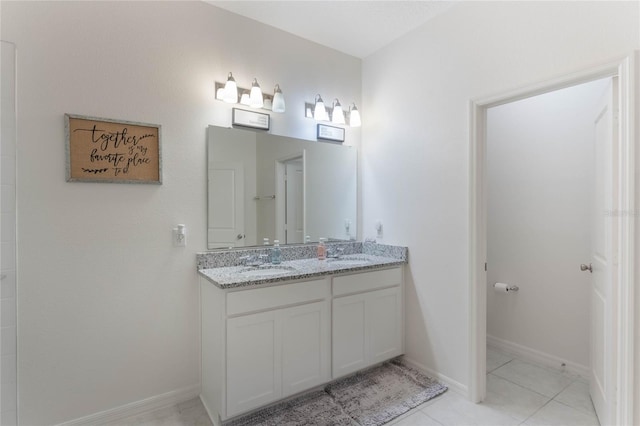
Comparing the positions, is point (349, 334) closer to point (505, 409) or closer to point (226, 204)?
point (505, 409)

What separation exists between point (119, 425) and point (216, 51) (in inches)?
97.3

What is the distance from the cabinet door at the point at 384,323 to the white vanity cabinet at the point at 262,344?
40cm

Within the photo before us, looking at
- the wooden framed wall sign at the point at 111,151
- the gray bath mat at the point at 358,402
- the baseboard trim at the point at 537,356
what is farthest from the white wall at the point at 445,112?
the wooden framed wall sign at the point at 111,151

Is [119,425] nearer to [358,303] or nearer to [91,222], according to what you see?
[91,222]

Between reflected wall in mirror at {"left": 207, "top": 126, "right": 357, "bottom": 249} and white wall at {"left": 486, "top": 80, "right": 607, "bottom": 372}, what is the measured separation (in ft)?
4.52

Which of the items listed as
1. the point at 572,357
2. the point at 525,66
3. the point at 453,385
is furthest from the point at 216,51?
the point at 572,357

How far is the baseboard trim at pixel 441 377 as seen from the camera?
220 cm

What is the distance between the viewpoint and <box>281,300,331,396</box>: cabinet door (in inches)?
79.0

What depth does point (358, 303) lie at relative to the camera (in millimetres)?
2334

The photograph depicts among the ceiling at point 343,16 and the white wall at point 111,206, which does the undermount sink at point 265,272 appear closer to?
the white wall at point 111,206

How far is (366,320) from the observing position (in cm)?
238

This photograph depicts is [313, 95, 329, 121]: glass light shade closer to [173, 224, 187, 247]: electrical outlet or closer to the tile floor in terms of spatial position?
[173, 224, 187, 247]: electrical outlet

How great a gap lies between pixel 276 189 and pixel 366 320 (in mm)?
1223

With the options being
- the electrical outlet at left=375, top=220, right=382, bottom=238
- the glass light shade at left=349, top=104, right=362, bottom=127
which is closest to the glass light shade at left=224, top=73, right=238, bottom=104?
the glass light shade at left=349, top=104, right=362, bottom=127
